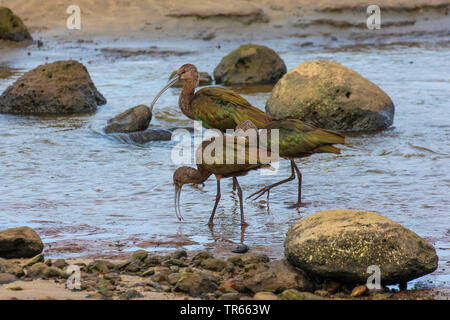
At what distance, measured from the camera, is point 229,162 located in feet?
22.9

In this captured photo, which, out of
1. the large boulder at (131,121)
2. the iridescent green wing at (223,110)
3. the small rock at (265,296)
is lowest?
the small rock at (265,296)

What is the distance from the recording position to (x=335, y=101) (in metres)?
11.1

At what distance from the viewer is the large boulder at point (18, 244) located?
6.06 meters

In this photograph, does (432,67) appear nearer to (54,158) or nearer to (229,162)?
(54,158)

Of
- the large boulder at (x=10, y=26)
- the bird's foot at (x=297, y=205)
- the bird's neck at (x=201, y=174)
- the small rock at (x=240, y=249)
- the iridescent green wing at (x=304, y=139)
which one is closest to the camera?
the small rock at (x=240, y=249)

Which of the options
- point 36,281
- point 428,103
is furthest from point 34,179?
point 428,103

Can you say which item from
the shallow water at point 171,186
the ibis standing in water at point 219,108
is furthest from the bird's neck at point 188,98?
the shallow water at point 171,186

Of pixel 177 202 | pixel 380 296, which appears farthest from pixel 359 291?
pixel 177 202

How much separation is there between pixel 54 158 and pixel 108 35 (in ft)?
39.0

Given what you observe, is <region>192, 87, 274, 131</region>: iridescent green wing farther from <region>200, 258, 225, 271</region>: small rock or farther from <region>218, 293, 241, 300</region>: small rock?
<region>218, 293, 241, 300</region>: small rock

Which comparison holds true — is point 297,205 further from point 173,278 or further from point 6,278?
point 6,278

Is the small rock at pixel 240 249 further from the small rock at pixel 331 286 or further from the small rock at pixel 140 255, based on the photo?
the small rock at pixel 331 286

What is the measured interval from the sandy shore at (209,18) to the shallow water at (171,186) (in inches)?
302

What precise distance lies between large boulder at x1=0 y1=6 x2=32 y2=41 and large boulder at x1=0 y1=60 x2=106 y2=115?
763 cm
